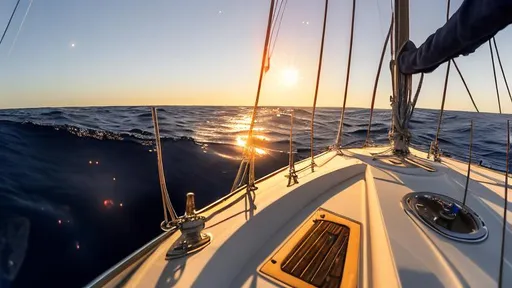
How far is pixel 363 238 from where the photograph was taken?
1.17m

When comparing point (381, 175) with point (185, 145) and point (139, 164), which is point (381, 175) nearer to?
point (139, 164)

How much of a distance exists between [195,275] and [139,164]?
3.51 metres

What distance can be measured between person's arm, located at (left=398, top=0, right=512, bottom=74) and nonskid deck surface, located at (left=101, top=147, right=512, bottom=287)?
32.3 inches

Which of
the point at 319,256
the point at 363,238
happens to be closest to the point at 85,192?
the point at 319,256

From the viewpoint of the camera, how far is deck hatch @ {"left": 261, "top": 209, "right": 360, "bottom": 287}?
968mm

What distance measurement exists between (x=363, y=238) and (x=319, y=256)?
0.83 feet

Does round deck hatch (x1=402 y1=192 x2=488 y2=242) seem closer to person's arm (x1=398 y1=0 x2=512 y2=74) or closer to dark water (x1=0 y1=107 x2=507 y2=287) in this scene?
person's arm (x1=398 y1=0 x2=512 y2=74)

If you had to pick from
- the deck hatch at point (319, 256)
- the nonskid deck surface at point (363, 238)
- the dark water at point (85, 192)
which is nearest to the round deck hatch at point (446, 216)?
the nonskid deck surface at point (363, 238)

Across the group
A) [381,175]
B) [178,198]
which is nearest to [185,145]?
[178,198]

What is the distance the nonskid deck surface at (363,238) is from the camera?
0.89 meters

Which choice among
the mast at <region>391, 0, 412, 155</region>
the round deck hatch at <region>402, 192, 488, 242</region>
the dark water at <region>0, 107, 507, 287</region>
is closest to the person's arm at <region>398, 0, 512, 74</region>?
the round deck hatch at <region>402, 192, 488, 242</region>

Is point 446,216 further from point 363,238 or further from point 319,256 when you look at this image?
point 319,256

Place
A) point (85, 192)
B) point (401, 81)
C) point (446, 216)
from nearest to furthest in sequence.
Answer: point (446, 216), point (401, 81), point (85, 192)

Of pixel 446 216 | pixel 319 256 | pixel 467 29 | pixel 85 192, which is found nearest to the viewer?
pixel 467 29
